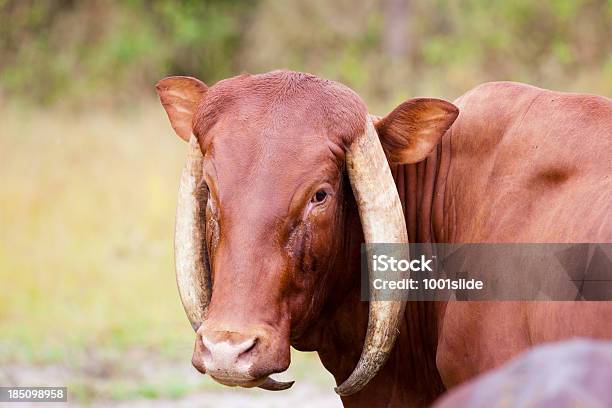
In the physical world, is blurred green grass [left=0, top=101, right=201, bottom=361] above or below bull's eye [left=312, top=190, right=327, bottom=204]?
below

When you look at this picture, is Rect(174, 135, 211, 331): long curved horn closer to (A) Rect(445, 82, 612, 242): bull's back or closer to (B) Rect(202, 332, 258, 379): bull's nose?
(B) Rect(202, 332, 258, 379): bull's nose

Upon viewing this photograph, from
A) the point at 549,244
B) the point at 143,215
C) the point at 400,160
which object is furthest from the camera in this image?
the point at 143,215

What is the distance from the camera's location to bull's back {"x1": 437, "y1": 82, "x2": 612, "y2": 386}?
137 inches

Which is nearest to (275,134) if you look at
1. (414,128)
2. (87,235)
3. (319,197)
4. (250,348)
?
(319,197)

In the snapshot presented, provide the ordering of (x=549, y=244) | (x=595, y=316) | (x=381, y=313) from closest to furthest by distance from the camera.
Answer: (x=595, y=316)
(x=549, y=244)
(x=381, y=313)

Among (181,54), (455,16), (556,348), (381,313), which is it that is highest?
(556,348)

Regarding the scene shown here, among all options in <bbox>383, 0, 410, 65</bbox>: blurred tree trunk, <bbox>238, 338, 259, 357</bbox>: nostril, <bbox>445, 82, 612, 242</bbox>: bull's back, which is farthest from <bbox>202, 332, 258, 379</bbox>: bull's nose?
<bbox>383, 0, 410, 65</bbox>: blurred tree trunk

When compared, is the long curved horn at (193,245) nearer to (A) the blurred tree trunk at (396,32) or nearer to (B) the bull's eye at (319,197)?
(B) the bull's eye at (319,197)

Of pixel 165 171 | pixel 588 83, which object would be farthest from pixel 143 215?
pixel 588 83

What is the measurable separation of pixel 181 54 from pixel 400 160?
16.4m

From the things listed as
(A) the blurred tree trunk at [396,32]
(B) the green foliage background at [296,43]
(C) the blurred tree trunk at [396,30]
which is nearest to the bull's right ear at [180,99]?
(B) the green foliage background at [296,43]

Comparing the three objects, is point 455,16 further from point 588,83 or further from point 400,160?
point 400,160

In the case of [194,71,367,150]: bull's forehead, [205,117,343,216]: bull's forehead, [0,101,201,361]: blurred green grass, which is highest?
[194,71,367,150]: bull's forehead

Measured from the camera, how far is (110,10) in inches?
777
